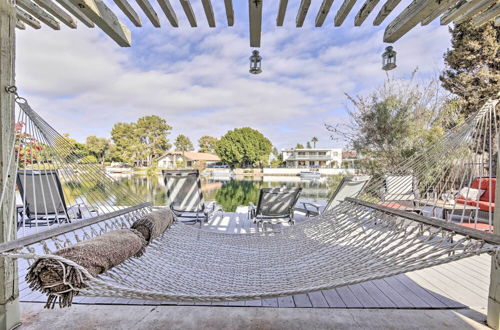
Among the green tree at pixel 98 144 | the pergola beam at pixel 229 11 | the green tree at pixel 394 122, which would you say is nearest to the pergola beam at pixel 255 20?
the pergola beam at pixel 229 11

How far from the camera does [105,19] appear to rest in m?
1.64

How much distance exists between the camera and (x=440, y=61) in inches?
300

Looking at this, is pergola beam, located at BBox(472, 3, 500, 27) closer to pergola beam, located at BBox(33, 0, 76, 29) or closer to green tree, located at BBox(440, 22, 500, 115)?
pergola beam, located at BBox(33, 0, 76, 29)

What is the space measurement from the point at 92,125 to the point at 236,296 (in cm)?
3041

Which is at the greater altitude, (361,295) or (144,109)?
(144,109)

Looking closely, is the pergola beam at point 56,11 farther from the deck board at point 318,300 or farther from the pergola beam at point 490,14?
the pergola beam at point 490,14

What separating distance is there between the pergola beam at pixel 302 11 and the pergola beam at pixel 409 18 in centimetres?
58

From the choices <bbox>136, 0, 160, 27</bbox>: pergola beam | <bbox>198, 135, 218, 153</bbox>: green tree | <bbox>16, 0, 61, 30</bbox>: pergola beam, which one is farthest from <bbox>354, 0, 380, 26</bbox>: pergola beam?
<bbox>198, 135, 218, 153</bbox>: green tree

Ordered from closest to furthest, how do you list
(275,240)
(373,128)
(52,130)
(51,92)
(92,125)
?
(52,130) → (275,240) → (373,128) → (51,92) → (92,125)

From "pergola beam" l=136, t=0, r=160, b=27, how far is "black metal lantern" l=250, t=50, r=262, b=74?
2.29 m

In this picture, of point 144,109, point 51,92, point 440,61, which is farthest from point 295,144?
point 440,61

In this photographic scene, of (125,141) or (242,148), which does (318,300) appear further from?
(242,148)

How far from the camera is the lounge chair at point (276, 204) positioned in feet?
11.5

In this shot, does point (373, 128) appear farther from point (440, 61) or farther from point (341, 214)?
point (341, 214)
